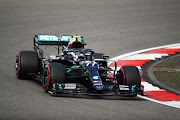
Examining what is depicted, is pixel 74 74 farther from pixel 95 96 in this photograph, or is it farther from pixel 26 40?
pixel 26 40

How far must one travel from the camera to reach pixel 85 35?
17.7 metres

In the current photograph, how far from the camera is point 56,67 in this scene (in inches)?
392

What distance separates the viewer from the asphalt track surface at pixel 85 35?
8.69 metres

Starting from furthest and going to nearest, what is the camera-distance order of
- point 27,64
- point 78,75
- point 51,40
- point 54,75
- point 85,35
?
point 85,35, point 51,40, point 27,64, point 78,75, point 54,75

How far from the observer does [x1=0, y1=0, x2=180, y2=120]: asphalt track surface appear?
28.5 ft

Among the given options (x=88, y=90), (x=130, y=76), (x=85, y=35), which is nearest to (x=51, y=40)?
(x=88, y=90)

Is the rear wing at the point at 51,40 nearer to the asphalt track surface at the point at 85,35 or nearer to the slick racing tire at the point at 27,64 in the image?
the asphalt track surface at the point at 85,35

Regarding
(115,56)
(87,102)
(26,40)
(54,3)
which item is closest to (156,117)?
(87,102)

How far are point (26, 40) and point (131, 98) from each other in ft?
25.2

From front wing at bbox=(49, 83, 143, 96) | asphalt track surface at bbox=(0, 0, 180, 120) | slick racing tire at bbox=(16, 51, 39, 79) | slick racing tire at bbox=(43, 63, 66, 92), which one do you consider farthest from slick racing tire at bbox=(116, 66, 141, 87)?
slick racing tire at bbox=(16, 51, 39, 79)

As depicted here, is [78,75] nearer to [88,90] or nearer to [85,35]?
[88,90]

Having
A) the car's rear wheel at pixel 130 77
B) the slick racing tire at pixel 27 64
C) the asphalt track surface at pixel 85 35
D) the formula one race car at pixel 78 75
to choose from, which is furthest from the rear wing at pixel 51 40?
the car's rear wheel at pixel 130 77

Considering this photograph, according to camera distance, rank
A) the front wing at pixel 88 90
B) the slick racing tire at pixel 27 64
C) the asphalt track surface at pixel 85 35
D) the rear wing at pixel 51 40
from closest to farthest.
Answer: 1. the asphalt track surface at pixel 85 35
2. the front wing at pixel 88 90
3. the slick racing tire at pixel 27 64
4. the rear wing at pixel 51 40

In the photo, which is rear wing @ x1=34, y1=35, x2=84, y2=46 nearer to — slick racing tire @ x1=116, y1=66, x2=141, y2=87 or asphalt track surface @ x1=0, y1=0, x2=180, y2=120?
asphalt track surface @ x1=0, y1=0, x2=180, y2=120
